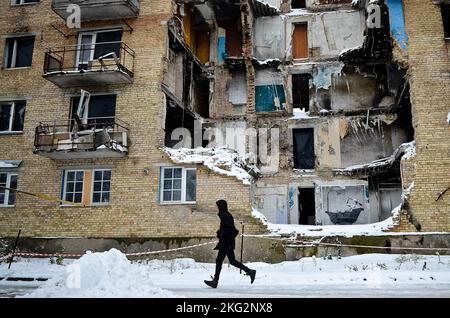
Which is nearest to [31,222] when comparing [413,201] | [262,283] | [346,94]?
[262,283]

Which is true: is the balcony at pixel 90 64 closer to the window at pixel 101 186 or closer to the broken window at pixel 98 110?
the broken window at pixel 98 110

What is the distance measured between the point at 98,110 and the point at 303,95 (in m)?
11.3

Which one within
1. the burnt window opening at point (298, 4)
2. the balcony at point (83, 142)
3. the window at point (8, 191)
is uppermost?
the burnt window opening at point (298, 4)

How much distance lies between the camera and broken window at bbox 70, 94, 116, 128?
1698cm

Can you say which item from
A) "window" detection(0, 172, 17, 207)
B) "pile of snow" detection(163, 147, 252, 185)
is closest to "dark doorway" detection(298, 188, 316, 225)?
"pile of snow" detection(163, 147, 252, 185)

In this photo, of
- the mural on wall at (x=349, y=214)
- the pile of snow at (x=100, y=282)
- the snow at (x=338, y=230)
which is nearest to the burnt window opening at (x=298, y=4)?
the mural on wall at (x=349, y=214)

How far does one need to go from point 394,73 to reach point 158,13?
12020 mm

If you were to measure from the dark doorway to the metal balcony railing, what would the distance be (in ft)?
33.8

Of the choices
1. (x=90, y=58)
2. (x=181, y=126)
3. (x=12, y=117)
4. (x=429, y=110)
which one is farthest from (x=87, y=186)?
(x=429, y=110)

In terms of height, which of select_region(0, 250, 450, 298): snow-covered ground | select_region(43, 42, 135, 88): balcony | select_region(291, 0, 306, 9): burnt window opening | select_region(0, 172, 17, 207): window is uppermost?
select_region(291, 0, 306, 9): burnt window opening

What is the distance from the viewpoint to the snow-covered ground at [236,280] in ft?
19.4

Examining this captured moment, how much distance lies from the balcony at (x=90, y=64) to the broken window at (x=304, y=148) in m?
9.27

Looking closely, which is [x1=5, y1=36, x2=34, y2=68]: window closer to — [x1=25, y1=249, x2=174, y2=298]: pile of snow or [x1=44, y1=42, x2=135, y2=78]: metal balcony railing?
[x1=44, y1=42, x2=135, y2=78]: metal balcony railing

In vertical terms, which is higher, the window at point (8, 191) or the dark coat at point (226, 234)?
the window at point (8, 191)
